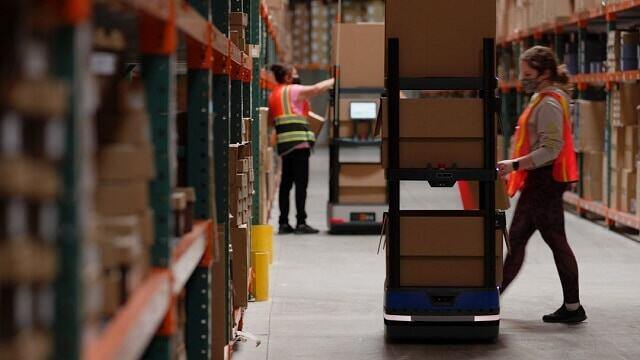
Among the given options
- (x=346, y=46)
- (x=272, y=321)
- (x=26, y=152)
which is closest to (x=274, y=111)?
(x=346, y=46)

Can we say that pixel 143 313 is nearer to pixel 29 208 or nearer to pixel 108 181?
pixel 108 181

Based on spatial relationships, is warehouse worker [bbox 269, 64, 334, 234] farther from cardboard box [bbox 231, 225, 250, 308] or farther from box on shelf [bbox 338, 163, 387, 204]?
cardboard box [bbox 231, 225, 250, 308]

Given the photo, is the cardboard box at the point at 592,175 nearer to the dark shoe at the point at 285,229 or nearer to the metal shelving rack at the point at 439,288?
the dark shoe at the point at 285,229

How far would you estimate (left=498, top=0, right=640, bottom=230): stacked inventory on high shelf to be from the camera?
32.6ft

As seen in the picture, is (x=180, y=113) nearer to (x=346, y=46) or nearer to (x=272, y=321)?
(x=272, y=321)

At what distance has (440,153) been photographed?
18.1 ft

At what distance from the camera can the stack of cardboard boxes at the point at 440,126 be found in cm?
546

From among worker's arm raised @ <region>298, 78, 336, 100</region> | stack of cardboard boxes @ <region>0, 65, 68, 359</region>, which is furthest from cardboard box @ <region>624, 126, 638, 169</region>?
stack of cardboard boxes @ <region>0, 65, 68, 359</region>

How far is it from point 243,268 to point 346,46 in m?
4.94

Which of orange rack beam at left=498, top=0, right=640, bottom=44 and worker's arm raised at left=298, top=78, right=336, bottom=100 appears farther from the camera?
worker's arm raised at left=298, top=78, right=336, bottom=100

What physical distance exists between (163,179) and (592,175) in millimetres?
9202

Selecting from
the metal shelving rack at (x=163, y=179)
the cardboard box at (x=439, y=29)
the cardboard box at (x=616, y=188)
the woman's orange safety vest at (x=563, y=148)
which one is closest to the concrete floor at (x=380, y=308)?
the cardboard box at (x=616, y=188)

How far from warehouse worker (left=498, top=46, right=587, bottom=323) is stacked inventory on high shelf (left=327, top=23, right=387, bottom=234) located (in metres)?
3.97

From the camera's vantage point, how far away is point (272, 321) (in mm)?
6215
